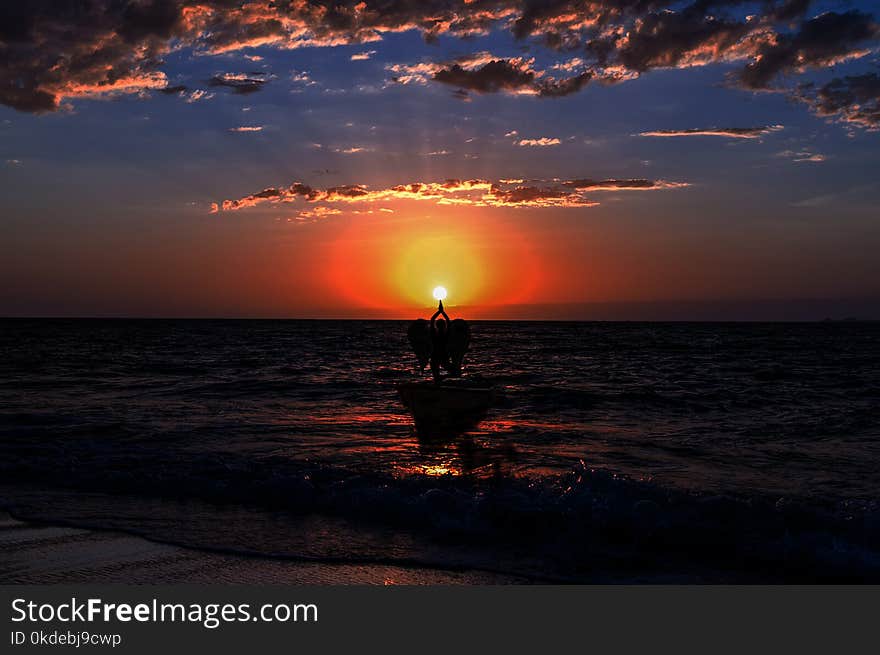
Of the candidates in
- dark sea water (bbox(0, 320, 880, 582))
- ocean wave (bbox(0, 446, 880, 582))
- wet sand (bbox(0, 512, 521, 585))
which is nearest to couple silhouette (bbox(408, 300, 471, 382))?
dark sea water (bbox(0, 320, 880, 582))

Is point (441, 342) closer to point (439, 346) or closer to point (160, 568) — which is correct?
point (439, 346)

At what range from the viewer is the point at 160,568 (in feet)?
26.8

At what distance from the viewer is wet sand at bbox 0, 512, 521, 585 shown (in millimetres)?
7828

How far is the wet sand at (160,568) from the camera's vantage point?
7.83m

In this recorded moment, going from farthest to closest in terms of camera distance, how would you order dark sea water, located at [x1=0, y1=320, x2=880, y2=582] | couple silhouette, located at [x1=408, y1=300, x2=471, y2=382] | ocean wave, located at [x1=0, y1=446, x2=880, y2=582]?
couple silhouette, located at [x1=408, y1=300, x2=471, y2=382]
dark sea water, located at [x1=0, y1=320, x2=880, y2=582]
ocean wave, located at [x1=0, y1=446, x2=880, y2=582]

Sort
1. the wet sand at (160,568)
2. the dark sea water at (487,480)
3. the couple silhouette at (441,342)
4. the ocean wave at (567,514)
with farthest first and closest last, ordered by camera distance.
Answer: the couple silhouette at (441,342)
the dark sea water at (487,480)
the ocean wave at (567,514)
the wet sand at (160,568)

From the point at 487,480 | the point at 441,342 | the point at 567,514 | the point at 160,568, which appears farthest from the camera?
the point at 441,342

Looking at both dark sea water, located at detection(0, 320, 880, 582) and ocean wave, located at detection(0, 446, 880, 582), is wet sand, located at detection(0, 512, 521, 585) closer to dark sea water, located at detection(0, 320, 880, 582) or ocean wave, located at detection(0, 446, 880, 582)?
dark sea water, located at detection(0, 320, 880, 582)

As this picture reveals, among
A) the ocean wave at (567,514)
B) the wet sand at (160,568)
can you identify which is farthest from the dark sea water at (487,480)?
the wet sand at (160,568)

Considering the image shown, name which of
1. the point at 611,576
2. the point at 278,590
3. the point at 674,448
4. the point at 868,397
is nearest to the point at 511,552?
the point at 611,576

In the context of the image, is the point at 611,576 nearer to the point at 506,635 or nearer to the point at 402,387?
the point at 506,635

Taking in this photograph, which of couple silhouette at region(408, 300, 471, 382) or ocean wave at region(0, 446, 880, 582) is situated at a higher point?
couple silhouette at region(408, 300, 471, 382)

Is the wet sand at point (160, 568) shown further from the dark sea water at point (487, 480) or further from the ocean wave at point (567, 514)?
the ocean wave at point (567, 514)

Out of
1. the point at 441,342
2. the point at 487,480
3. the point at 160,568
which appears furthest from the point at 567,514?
the point at 441,342
